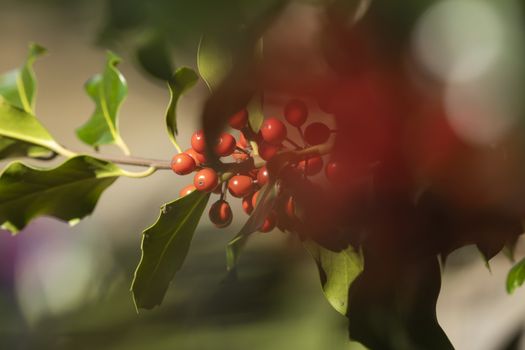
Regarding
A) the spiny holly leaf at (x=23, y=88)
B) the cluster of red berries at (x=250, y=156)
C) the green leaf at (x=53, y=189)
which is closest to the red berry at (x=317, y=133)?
the cluster of red berries at (x=250, y=156)

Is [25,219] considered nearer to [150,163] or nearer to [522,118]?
[150,163]

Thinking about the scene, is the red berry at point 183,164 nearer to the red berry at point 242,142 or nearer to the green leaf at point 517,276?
the red berry at point 242,142

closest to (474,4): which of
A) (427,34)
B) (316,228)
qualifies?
(427,34)

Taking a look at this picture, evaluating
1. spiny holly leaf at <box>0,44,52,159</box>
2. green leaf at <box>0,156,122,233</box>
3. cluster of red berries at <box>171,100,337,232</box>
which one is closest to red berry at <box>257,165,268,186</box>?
cluster of red berries at <box>171,100,337,232</box>

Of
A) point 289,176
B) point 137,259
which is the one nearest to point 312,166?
point 289,176

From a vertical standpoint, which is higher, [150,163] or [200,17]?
[200,17]

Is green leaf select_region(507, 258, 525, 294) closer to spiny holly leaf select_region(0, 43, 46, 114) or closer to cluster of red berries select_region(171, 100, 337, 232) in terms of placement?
cluster of red berries select_region(171, 100, 337, 232)

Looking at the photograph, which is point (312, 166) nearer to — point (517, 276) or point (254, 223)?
point (254, 223)
